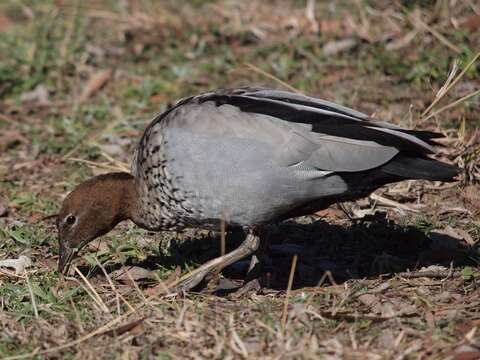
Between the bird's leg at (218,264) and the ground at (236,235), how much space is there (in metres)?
0.10

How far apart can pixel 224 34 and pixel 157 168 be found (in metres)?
4.04

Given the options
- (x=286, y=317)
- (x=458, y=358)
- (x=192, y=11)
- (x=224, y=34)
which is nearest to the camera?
(x=458, y=358)

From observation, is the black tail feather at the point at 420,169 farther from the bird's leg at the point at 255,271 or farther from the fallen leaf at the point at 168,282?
the fallen leaf at the point at 168,282

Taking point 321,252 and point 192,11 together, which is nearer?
point 321,252

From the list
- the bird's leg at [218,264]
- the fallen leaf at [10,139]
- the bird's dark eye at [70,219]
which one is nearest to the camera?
the bird's leg at [218,264]

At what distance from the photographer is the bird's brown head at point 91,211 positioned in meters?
5.32

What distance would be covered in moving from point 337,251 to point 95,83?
3.60 meters

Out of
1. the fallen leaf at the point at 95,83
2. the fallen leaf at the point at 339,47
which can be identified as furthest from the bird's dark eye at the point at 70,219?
the fallen leaf at the point at 339,47

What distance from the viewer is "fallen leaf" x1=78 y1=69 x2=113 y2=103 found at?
8.20 metres

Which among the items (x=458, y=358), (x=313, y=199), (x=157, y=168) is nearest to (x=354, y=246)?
(x=313, y=199)

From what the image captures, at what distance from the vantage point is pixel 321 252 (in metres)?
5.60

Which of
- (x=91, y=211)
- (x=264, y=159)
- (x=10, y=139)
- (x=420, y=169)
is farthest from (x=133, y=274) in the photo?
(x=10, y=139)

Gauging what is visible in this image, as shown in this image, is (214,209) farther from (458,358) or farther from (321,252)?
(458,358)

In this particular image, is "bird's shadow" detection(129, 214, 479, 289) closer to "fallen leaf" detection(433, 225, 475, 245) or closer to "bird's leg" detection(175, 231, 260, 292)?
"fallen leaf" detection(433, 225, 475, 245)
